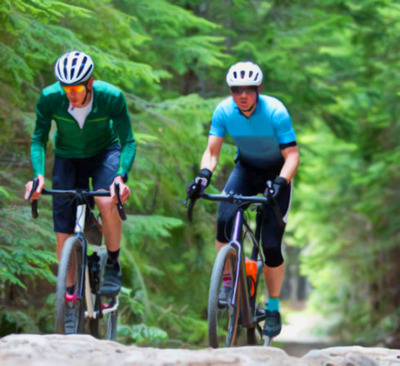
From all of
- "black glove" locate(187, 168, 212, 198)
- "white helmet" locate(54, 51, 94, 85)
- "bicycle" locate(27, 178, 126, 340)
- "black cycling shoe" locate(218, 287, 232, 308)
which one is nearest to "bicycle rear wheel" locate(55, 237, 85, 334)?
"bicycle" locate(27, 178, 126, 340)

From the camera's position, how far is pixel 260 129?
6.45 meters

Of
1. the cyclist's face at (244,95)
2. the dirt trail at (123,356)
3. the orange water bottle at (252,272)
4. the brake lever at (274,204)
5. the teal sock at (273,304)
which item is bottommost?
the dirt trail at (123,356)

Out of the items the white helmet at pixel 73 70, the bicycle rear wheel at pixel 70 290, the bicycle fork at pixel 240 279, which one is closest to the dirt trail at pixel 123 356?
the bicycle rear wheel at pixel 70 290

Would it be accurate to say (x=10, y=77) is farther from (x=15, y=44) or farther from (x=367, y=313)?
(x=367, y=313)

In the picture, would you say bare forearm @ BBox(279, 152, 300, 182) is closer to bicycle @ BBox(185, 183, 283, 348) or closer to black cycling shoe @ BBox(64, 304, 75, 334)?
bicycle @ BBox(185, 183, 283, 348)

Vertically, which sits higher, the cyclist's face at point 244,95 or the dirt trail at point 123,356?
the cyclist's face at point 244,95

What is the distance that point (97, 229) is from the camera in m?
6.59

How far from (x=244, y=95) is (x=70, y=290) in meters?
2.13

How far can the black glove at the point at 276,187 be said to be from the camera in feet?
19.9

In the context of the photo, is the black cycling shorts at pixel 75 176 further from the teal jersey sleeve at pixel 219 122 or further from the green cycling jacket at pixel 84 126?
the teal jersey sleeve at pixel 219 122

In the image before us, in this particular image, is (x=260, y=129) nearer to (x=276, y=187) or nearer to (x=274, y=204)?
(x=276, y=187)

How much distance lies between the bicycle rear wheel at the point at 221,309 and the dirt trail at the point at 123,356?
690 mm

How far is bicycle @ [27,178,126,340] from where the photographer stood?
5.63m

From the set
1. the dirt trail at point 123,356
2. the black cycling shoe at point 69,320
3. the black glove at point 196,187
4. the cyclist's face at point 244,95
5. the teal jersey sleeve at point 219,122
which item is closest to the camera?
the dirt trail at point 123,356
